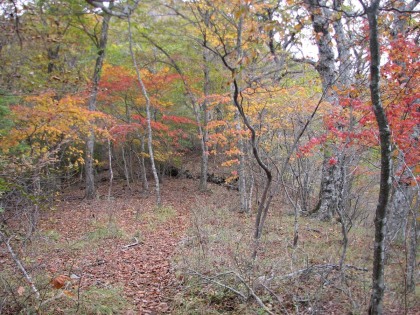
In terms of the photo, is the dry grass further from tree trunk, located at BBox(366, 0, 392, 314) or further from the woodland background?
tree trunk, located at BBox(366, 0, 392, 314)

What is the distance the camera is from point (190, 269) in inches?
202

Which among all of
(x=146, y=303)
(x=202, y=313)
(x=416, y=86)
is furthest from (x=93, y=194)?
(x=416, y=86)

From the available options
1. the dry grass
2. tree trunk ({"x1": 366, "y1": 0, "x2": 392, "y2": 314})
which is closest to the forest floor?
the dry grass

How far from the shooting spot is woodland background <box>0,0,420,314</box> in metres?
4.06

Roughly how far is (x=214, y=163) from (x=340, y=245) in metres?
12.5

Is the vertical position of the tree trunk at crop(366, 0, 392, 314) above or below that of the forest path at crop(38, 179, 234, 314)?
above

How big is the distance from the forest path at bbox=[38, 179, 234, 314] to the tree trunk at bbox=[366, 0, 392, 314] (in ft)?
9.64

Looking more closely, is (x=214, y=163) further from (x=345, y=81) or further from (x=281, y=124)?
(x=345, y=81)

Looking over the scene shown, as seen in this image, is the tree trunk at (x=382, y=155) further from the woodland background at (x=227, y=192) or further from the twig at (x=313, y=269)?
the twig at (x=313, y=269)

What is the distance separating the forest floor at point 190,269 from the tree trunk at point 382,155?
0.55m

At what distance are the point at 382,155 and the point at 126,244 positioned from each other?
6.54m

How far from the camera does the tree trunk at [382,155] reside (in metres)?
2.93

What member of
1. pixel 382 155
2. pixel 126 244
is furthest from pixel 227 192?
pixel 382 155

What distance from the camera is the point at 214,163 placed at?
1938 centimetres
